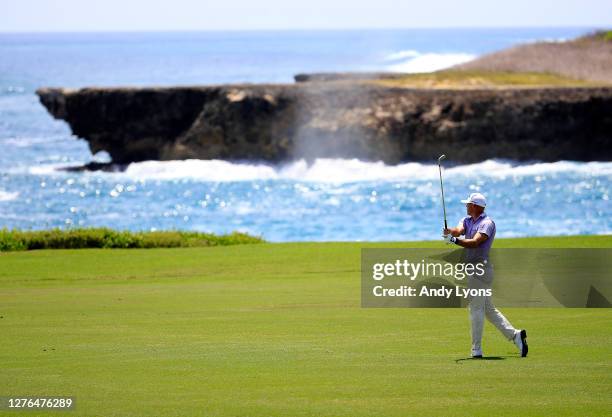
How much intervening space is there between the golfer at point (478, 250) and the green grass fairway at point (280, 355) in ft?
0.78

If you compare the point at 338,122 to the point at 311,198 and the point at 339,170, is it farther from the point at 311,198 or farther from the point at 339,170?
the point at 311,198

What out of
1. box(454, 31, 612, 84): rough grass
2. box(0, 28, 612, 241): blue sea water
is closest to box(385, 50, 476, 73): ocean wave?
box(454, 31, 612, 84): rough grass

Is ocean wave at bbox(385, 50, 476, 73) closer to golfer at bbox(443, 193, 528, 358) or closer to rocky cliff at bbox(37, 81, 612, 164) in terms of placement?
rocky cliff at bbox(37, 81, 612, 164)

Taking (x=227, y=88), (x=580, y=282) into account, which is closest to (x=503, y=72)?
(x=227, y=88)

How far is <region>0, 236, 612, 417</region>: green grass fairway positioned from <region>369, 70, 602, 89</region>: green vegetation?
156 ft

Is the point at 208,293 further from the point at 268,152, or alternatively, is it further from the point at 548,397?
the point at 268,152

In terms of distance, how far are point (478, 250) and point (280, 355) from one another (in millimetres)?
2279

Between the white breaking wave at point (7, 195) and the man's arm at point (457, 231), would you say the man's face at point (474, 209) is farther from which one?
the white breaking wave at point (7, 195)

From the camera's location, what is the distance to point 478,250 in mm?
12352

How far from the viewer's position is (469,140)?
62062mm

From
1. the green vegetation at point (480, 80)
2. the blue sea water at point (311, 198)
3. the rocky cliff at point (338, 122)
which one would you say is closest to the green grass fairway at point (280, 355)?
the blue sea water at point (311, 198)

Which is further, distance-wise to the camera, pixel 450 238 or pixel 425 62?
pixel 425 62

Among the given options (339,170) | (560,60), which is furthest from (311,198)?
(560,60)

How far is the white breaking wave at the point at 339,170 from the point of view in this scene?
6153 cm
